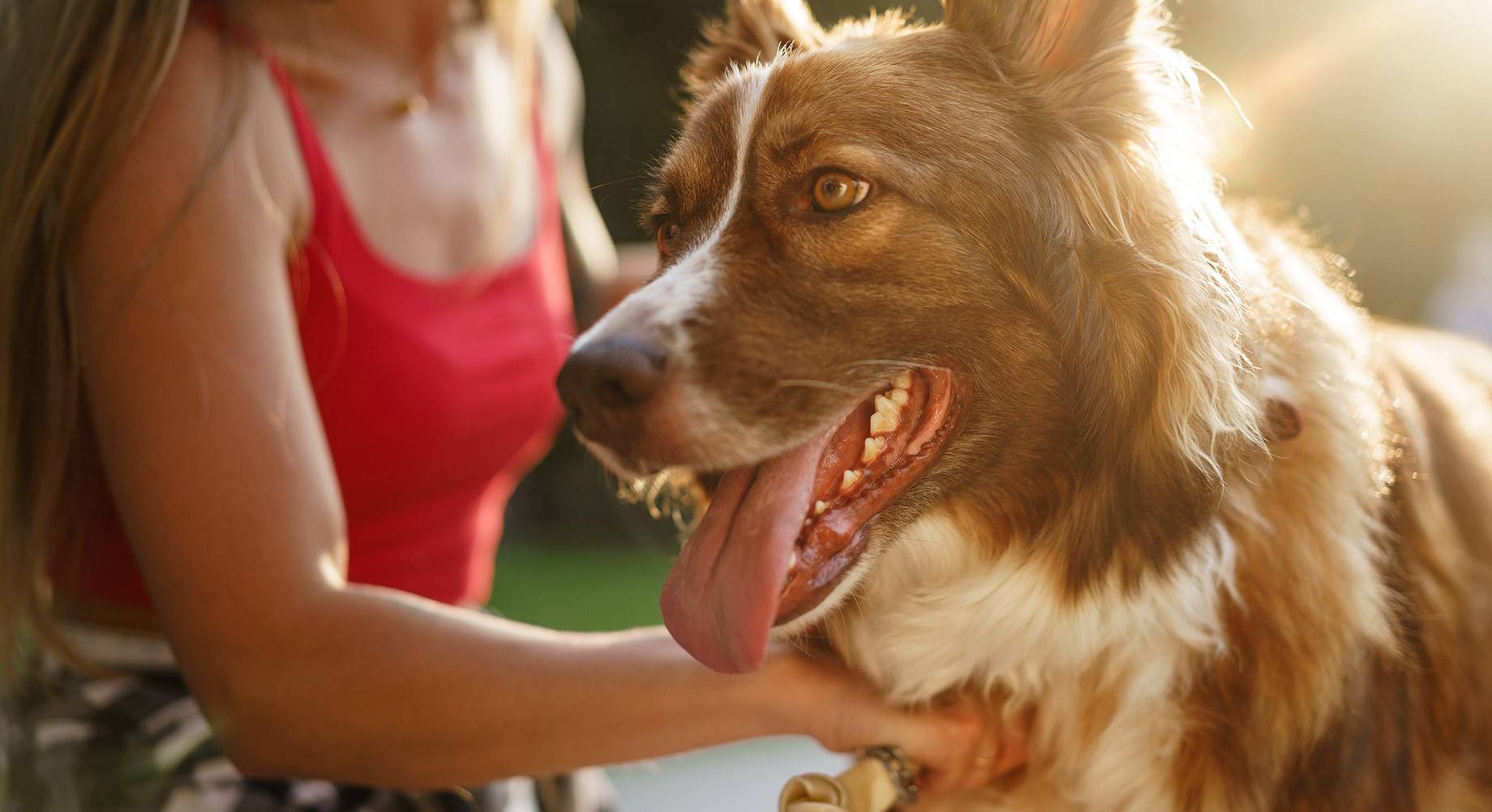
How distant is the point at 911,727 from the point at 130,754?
1218 millimetres

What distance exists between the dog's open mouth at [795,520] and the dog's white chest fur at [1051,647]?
0.40 feet

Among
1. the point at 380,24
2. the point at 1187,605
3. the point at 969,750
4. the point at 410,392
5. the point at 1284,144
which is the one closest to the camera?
the point at 1187,605

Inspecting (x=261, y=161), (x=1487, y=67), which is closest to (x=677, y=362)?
(x=261, y=161)

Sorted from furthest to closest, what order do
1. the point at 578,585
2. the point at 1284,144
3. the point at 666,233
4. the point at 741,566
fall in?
1. the point at 578,585
2. the point at 1284,144
3. the point at 666,233
4. the point at 741,566

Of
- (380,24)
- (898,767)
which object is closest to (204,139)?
(380,24)

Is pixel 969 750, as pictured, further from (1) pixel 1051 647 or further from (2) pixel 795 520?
(2) pixel 795 520

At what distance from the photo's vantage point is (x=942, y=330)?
1.64m

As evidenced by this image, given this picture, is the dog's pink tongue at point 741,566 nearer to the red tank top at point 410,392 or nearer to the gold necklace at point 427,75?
the red tank top at point 410,392

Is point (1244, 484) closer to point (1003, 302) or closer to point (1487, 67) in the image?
point (1003, 302)

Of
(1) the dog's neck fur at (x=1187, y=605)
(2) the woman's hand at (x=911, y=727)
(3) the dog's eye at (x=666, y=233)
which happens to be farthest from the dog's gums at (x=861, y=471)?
(3) the dog's eye at (x=666, y=233)

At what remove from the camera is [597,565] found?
24.1 ft

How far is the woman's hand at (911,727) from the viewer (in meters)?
1.72

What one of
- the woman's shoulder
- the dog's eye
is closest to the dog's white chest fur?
the dog's eye

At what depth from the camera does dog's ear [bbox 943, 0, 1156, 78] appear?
167 centimetres
